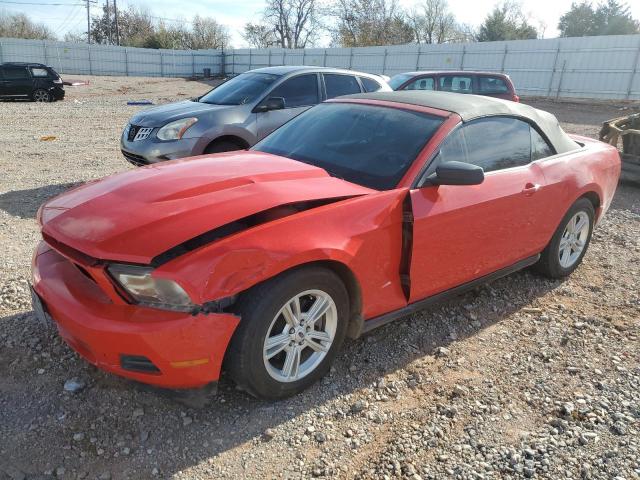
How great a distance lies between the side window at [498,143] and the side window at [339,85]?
152 inches

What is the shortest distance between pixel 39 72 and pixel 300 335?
70.3ft

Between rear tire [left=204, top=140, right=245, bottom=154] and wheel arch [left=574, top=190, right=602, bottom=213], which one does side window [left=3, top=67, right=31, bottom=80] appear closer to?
rear tire [left=204, top=140, right=245, bottom=154]

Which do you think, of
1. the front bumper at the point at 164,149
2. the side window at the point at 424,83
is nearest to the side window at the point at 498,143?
the front bumper at the point at 164,149

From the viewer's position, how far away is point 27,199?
622 centimetres

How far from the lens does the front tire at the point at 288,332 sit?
2.44 meters

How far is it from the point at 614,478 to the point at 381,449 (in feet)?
3.55

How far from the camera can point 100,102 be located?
20547 mm

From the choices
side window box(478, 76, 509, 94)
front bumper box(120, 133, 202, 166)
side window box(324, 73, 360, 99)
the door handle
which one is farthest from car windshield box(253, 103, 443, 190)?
side window box(478, 76, 509, 94)

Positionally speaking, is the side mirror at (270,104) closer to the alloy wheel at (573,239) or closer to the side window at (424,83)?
the alloy wheel at (573,239)

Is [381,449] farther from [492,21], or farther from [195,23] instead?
[195,23]

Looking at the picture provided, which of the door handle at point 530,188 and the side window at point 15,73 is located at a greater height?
the side window at point 15,73

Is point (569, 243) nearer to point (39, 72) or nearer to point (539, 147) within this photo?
point (539, 147)

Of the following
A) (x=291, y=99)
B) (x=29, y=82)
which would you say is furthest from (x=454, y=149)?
(x=29, y=82)

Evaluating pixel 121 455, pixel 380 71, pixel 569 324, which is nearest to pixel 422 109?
pixel 569 324
